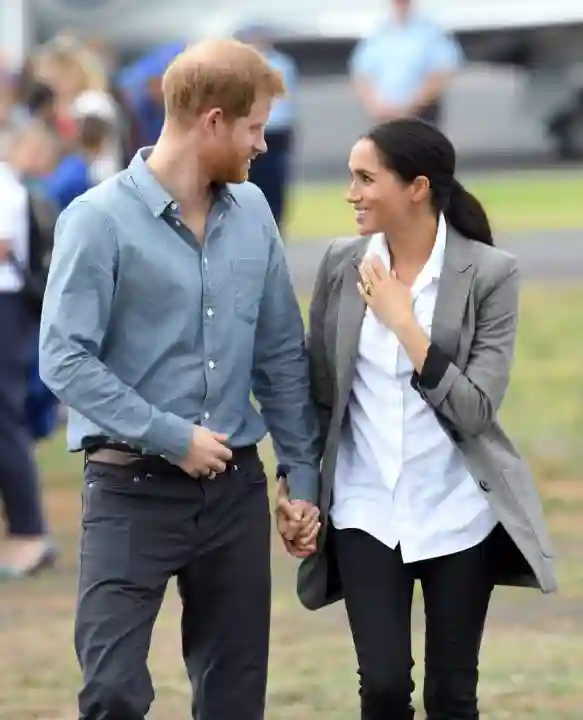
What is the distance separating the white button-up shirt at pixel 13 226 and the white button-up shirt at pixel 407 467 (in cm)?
312

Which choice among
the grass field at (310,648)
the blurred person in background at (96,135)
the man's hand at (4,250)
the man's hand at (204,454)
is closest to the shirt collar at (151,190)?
the man's hand at (204,454)

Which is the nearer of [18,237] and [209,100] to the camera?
[209,100]

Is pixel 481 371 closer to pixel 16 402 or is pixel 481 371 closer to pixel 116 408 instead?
pixel 116 408

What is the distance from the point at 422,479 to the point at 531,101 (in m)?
21.3

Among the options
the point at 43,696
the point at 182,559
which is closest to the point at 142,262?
the point at 182,559

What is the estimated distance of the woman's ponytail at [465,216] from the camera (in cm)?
461

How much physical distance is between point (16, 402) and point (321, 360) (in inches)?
123

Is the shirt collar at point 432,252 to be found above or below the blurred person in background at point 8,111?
above

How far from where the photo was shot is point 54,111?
31.4 feet

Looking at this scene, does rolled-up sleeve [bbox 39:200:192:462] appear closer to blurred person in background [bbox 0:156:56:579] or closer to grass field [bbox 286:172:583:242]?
blurred person in background [bbox 0:156:56:579]

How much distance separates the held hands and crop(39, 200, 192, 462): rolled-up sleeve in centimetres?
55

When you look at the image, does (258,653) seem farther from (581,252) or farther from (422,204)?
(581,252)

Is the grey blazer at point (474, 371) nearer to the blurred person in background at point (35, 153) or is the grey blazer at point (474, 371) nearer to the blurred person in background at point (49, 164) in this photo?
the blurred person in background at point (49, 164)

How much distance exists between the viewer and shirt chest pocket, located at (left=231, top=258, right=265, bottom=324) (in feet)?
14.1
